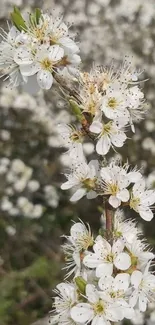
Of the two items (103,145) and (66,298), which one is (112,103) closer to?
(103,145)

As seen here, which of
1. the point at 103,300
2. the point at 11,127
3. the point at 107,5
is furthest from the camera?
the point at 107,5

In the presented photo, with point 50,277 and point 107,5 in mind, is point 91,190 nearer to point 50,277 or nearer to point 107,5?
point 50,277

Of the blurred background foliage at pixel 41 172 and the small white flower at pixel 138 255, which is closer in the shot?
the small white flower at pixel 138 255

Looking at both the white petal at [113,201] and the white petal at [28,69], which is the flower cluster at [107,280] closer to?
the white petal at [113,201]

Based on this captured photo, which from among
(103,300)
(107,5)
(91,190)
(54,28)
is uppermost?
(107,5)

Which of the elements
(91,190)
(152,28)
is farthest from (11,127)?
(91,190)

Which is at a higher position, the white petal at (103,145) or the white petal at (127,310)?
A: the white petal at (103,145)

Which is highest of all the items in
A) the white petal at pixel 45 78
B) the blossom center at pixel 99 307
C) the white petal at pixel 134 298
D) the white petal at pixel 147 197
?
the white petal at pixel 45 78

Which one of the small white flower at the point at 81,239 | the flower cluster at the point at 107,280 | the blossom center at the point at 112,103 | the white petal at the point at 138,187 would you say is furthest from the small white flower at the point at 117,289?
the blossom center at the point at 112,103
